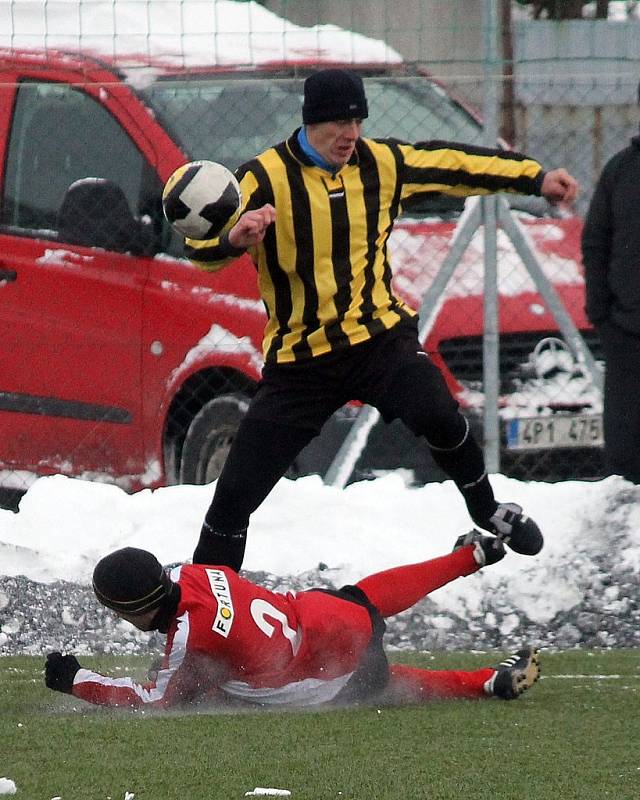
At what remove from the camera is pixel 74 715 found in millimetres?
5660

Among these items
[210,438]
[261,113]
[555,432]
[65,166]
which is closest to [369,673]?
[555,432]

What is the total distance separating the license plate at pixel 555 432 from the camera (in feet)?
27.1

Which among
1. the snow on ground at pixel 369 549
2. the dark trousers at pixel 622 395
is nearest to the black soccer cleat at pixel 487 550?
the snow on ground at pixel 369 549

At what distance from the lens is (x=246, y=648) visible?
17.8 feet

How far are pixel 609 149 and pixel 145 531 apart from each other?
2.93 meters

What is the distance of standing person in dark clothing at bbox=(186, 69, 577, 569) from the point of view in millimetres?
6168

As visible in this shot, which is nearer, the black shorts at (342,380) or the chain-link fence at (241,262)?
the black shorts at (342,380)

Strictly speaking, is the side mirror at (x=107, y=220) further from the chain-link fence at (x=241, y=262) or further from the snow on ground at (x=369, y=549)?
the snow on ground at (x=369, y=549)

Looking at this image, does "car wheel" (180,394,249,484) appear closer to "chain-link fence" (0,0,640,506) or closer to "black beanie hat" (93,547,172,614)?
"chain-link fence" (0,0,640,506)

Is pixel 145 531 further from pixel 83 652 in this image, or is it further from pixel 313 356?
pixel 313 356

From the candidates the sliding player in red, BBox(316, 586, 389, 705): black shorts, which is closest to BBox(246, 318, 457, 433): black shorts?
the sliding player in red

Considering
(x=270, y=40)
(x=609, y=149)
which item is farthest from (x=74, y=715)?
(x=609, y=149)

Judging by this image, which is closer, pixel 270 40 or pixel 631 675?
pixel 631 675

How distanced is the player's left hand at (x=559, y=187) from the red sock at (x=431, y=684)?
163 centimetres
